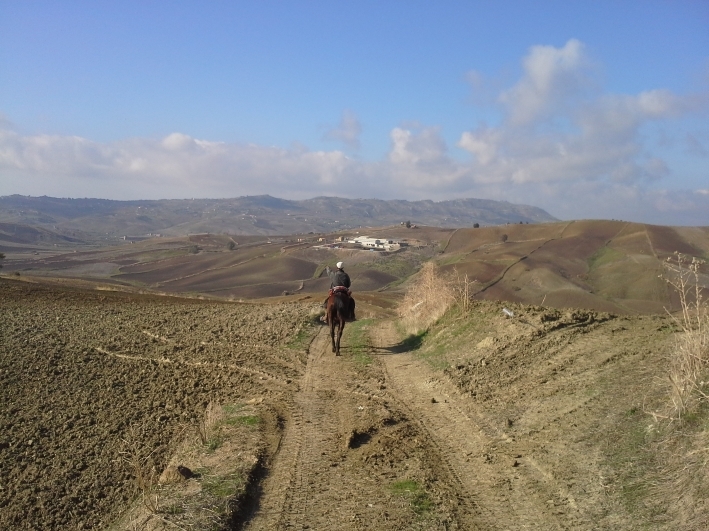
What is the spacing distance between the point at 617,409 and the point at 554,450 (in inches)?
47.7

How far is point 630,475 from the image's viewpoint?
6828 millimetres

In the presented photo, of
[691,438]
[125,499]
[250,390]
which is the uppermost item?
[691,438]

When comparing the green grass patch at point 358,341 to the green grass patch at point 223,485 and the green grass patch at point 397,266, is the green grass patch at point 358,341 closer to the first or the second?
the green grass patch at point 223,485

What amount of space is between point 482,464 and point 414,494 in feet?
4.50

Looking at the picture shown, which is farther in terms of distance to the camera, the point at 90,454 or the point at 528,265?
the point at 528,265

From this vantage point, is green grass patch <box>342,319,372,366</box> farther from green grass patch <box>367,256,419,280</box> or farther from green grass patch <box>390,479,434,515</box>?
green grass patch <box>367,256,419,280</box>

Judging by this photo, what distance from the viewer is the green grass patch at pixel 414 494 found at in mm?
7036

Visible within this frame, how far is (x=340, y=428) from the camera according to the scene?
33.3 ft

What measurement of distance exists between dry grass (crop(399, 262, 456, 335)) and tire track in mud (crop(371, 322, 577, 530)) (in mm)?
6047

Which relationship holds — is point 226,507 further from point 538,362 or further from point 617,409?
point 538,362

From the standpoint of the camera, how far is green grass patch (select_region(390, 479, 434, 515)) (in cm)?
704

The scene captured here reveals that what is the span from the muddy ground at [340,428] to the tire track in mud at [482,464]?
0.03 meters

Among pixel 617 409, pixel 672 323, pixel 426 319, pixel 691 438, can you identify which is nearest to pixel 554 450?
pixel 617 409

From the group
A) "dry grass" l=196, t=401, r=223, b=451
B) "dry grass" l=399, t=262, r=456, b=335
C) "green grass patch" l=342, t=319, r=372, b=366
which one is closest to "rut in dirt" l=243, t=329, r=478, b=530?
"dry grass" l=196, t=401, r=223, b=451
